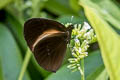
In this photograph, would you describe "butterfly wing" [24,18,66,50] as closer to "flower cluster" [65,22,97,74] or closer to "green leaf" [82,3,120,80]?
"flower cluster" [65,22,97,74]

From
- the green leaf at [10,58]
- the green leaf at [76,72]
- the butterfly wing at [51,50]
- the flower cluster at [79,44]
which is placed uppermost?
the flower cluster at [79,44]

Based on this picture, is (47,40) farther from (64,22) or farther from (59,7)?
(59,7)

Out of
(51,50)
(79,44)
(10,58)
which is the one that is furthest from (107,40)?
(10,58)

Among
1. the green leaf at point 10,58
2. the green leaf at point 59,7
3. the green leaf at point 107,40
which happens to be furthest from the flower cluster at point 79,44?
the green leaf at point 59,7

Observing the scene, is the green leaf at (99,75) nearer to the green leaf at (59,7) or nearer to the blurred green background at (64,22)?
the blurred green background at (64,22)

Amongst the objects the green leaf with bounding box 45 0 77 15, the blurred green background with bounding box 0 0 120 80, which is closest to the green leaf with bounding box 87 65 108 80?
the blurred green background with bounding box 0 0 120 80

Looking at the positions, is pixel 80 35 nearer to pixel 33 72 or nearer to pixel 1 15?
pixel 33 72
